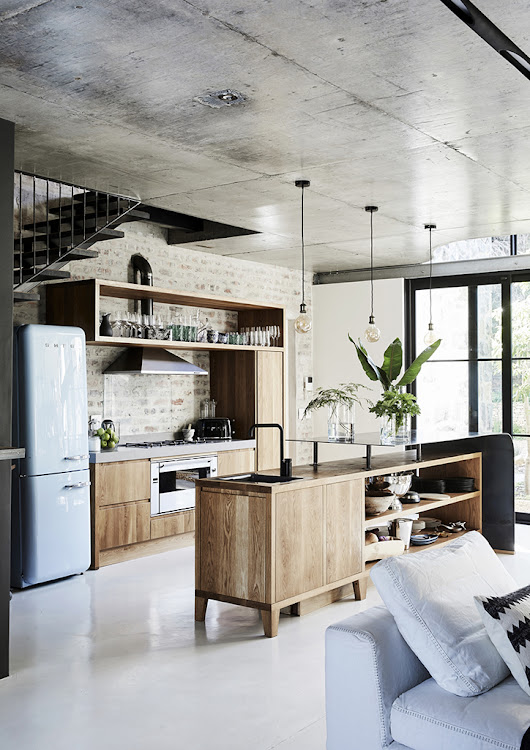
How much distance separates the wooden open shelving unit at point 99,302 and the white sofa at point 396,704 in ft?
14.7

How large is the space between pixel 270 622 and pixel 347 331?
5782mm

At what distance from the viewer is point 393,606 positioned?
2.68 m

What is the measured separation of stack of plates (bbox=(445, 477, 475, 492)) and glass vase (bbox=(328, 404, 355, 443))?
5.54ft

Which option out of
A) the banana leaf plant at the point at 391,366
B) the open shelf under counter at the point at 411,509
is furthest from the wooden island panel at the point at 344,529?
the banana leaf plant at the point at 391,366

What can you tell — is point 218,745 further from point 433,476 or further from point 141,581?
point 433,476

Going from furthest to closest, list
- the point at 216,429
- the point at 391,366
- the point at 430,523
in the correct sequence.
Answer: the point at 216,429, the point at 430,523, the point at 391,366

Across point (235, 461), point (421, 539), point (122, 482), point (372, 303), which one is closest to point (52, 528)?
point (122, 482)

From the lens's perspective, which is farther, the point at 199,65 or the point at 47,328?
the point at 47,328

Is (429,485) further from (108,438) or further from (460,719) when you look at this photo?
(460,719)

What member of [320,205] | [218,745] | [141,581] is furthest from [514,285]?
[218,745]

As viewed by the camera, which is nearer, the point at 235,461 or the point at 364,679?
the point at 364,679

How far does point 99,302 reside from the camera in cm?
727

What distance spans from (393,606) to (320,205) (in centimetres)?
443

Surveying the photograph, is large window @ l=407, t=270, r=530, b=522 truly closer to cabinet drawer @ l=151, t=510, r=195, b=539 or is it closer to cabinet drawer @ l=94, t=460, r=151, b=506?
cabinet drawer @ l=151, t=510, r=195, b=539
